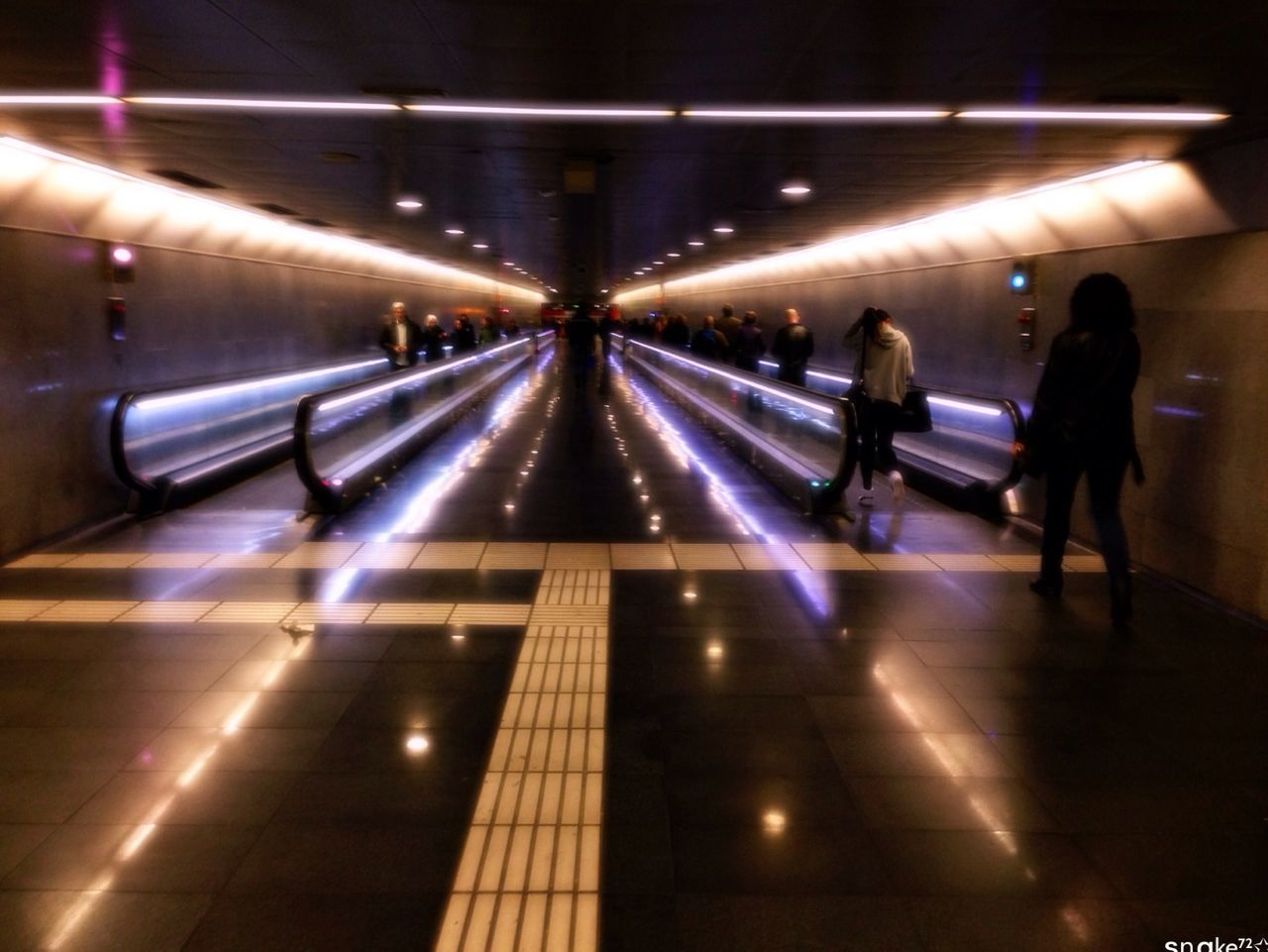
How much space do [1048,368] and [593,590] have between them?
282 cm

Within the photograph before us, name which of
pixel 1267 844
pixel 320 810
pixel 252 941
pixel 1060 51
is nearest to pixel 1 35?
pixel 320 810

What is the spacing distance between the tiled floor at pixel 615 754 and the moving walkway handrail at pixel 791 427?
57.0 inches

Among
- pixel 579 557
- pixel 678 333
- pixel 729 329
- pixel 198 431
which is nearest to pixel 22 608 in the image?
pixel 579 557

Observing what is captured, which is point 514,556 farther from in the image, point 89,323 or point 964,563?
point 89,323

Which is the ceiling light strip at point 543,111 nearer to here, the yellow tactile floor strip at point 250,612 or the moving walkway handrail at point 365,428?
the moving walkway handrail at point 365,428

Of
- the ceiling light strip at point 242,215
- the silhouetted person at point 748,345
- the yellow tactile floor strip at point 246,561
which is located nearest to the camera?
the yellow tactile floor strip at point 246,561

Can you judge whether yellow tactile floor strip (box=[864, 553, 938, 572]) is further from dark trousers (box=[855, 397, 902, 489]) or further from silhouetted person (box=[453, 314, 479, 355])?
silhouetted person (box=[453, 314, 479, 355])

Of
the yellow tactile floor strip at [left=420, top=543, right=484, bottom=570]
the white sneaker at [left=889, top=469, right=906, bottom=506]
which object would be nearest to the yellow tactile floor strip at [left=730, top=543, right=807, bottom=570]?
the yellow tactile floor strip at [left=420, top=543, right=484, bottom=570]

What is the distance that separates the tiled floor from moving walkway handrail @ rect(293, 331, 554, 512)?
1.23 m

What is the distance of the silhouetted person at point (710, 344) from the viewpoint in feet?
59.1

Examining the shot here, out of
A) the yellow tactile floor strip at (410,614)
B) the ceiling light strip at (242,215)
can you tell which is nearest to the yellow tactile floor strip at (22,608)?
the yellow tactile floor strip at (410,614)

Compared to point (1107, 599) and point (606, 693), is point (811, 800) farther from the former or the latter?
point (1107, 599)

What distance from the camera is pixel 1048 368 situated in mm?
5289

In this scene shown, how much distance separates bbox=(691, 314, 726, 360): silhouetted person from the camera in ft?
59.1
